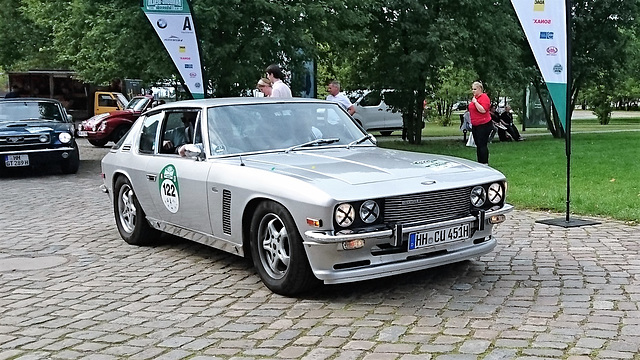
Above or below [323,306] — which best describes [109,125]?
above

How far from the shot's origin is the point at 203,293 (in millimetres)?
5785

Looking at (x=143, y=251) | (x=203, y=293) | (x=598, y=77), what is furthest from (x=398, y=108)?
(x=203, y=293)

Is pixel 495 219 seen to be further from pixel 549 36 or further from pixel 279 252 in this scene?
pixel 549 36

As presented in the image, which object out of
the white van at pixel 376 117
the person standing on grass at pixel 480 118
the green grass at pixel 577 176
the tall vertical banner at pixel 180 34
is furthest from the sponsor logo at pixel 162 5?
the white van at pixel 376 117

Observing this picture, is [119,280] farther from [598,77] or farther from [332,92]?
[598,77]

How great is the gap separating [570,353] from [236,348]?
77.1 inches

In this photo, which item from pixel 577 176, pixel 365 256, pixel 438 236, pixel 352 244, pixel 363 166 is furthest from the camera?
pixel 577 176

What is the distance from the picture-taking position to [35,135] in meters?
14.8

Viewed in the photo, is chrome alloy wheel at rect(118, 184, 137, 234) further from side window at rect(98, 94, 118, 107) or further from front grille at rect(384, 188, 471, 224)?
side window at rect(98, 94, 118, 107)

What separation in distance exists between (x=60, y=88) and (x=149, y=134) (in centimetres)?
3028

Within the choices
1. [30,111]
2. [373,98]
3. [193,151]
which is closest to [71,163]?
[30,111]

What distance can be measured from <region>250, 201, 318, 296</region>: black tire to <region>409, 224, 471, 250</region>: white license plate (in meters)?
0.79

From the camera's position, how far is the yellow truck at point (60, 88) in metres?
34.9

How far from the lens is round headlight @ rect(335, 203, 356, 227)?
5.05m
